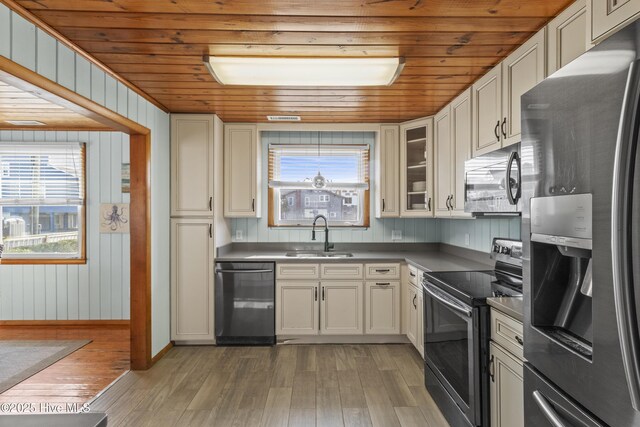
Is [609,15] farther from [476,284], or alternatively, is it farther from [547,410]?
[476,284]

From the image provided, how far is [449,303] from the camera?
6.98ft

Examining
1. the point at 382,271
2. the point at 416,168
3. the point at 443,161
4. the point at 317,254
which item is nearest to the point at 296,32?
the point at 443,161

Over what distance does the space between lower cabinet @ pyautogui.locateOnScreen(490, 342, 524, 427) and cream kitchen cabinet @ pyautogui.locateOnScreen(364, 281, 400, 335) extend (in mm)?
1737

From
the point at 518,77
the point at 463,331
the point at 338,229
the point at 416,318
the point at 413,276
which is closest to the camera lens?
the point at 463,331

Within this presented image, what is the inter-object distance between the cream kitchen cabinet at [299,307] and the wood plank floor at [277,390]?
0.19 meters

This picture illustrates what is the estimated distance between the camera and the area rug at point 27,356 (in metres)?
2.95

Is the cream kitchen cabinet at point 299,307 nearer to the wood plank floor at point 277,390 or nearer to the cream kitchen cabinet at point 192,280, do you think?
the wood plank floor at point 277,390

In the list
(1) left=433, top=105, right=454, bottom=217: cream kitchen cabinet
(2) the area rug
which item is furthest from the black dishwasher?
(1) left=433, top=105, right=454, bottom=217: cream kitchen cabinet

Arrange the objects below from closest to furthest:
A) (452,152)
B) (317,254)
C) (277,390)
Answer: (277,390)
(452,152)
(317,254)

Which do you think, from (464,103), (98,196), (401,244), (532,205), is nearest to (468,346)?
(532,205)

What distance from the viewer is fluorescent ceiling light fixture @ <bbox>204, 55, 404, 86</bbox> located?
2273mm

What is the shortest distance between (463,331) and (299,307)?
6.14 ft

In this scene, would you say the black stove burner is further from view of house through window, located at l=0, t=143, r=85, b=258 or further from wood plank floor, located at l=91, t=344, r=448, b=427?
view of house through window, located at l=0, t=143, r=85, b=258

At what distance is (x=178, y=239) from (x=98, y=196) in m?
1.42
